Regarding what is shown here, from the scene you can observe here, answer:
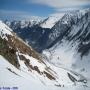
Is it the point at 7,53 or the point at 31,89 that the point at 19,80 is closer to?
the point at 31,89

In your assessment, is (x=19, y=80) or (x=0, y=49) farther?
(x=0, y=49)

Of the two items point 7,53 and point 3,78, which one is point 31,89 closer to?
point 3,78

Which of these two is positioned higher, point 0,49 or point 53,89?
point 0,49

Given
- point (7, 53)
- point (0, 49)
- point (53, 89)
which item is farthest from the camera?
point (7, 53)

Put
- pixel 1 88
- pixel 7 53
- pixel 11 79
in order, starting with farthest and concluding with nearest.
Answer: pixel 7 53
pixel 11 79
pixel 1 88

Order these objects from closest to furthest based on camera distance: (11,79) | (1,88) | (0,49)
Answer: (1,88) < (11,79) < (0,49)

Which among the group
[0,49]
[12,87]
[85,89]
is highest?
[0,49]

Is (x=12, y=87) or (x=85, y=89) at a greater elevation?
(x=12, y=87)

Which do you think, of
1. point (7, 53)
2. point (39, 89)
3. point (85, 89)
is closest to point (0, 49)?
point (7, 53)

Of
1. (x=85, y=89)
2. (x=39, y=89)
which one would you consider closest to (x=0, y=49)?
(x=85, y=89)
